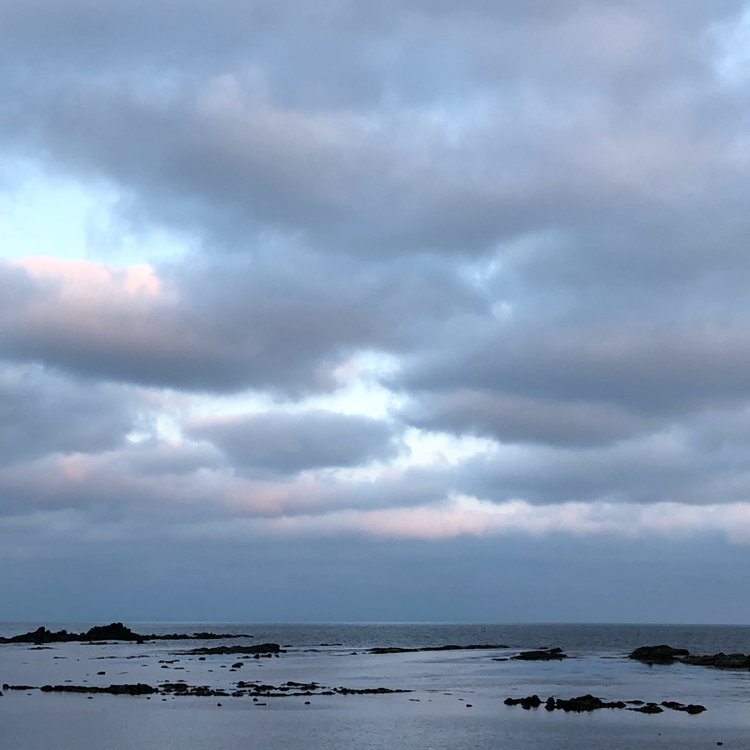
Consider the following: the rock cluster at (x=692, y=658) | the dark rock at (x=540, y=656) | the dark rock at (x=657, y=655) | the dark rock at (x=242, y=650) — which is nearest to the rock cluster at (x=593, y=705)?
the rock cluster at (x=692, y=658)

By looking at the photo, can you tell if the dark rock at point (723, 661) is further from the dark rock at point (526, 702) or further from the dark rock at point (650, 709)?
the dark rock at point (526, 702)

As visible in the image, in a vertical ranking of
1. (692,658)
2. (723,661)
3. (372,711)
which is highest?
(372,711)

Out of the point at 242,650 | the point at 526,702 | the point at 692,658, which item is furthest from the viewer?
the point at 242,650

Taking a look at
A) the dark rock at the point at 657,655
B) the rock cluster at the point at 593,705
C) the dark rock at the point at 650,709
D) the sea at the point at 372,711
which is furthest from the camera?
the dark rock at the point at 657,655

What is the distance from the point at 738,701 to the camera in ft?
274

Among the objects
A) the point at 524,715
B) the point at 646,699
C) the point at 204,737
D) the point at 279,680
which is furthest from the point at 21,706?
the point at 646,699

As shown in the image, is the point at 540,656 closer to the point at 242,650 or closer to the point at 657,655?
the point at 657,655

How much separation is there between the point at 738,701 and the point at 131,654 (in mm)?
104294

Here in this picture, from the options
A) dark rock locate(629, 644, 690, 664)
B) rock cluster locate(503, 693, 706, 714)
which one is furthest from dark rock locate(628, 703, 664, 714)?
dark rock locate(629, 644, 690, 664)

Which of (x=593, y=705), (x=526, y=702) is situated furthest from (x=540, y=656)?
(x=593, y=705)

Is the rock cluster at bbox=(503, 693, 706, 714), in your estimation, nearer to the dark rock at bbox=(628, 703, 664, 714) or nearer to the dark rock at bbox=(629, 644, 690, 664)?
the dark rock at bbox=(628, 703, 664, 714)

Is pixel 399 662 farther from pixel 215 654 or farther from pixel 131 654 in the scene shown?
pixel 131 654

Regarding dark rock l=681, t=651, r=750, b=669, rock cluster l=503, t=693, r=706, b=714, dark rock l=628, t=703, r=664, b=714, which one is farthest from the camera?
dark rock l=681, t=651, r=750, b=669

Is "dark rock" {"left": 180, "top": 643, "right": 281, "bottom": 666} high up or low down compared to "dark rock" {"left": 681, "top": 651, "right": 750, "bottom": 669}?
down
